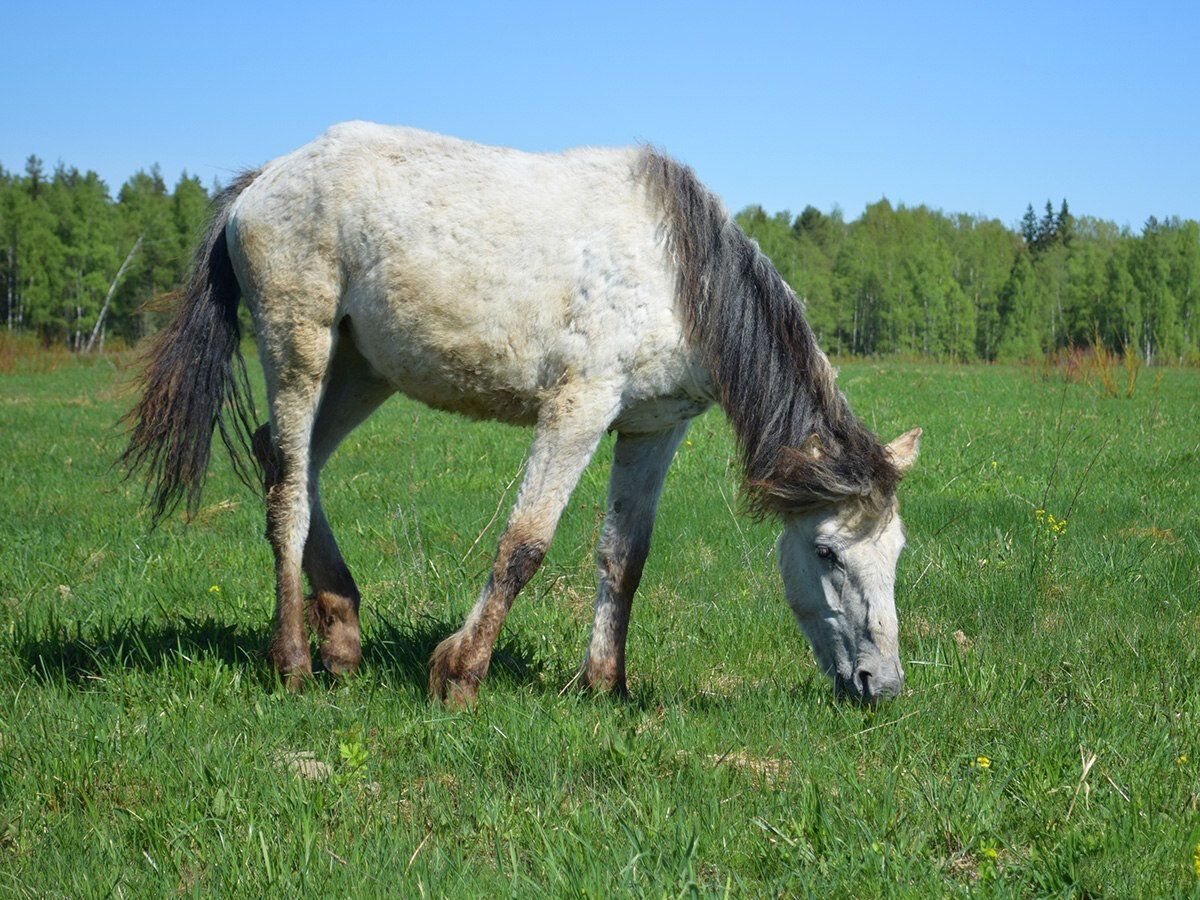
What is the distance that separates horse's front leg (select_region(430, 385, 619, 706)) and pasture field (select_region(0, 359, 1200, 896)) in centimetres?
20

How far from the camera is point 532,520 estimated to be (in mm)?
3924

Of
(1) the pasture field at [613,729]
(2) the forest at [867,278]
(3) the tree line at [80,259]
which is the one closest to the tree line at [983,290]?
(2) the forest at [867,278]

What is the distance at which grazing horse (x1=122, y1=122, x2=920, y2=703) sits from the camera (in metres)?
3.88

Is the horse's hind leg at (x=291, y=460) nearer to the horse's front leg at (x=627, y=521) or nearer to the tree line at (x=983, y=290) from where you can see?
the horse's front leg at (x=627, y=521)

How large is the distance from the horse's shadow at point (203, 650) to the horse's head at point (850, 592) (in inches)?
44.0

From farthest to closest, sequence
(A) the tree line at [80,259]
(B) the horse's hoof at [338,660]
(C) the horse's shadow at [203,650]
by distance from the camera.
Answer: (A) the tree line at [80,259] → (B) the horse's hoof at [338,660] → (C) the horse's shadow at [203,650]

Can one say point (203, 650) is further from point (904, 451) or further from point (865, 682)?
point (904, 451)

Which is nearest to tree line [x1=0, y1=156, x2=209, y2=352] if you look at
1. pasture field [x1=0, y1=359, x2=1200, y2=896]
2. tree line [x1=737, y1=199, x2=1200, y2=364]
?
tree line [x1=737, y1=199, x2=1200, y2=364]

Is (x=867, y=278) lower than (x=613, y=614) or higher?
higher

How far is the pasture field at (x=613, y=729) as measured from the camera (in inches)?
102

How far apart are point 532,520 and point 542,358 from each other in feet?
2.07

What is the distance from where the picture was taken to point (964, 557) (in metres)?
5.80

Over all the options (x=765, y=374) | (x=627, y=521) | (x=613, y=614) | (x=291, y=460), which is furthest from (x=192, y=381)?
(x=765, y=374)

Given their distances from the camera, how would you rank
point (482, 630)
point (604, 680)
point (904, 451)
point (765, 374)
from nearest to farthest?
1. point (482, 630)
2. point (765, 374)
3. point (904, 451)
4. point (604, 680)
